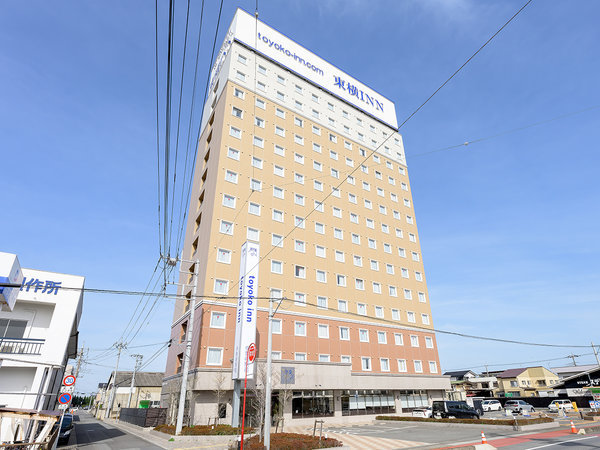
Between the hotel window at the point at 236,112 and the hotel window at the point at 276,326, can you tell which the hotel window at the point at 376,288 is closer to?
the hotel window at the point at 276,326

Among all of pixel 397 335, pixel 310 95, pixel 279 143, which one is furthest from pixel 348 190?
pixel 397 335

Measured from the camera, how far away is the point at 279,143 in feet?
149

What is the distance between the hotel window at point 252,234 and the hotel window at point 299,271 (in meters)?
5.78

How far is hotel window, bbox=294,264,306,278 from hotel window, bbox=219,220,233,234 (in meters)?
8.73

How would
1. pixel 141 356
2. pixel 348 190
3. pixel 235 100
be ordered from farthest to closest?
pixel 141 356
pixel 348 190
pixel 235 100

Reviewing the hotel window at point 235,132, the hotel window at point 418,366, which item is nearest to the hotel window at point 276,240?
the hotel window at point 235,132

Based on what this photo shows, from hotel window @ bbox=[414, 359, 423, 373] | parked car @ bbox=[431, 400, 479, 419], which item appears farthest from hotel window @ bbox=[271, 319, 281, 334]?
hotel window @ bbox=[414, 359, 423, 373]

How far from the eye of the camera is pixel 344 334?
131 feet

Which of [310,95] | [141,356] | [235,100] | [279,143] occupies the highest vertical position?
[310,95]

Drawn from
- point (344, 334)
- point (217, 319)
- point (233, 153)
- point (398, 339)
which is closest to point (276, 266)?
point (217, 319)

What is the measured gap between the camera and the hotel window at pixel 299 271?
3926cm

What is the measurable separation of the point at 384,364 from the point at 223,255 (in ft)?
78.5

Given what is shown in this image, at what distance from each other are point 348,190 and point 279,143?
479 inches

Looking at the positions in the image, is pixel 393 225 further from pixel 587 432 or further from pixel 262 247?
pixel 587 432
